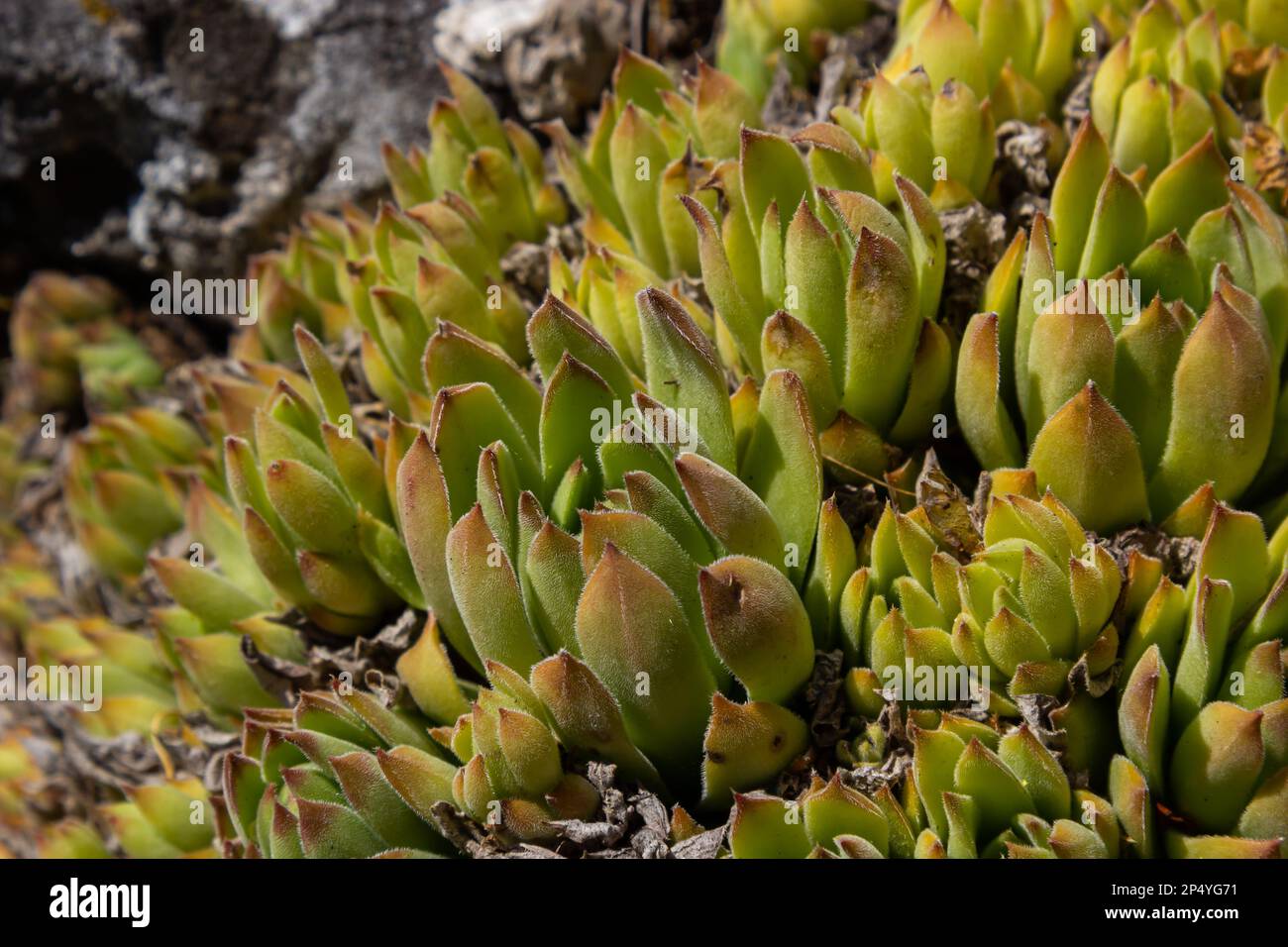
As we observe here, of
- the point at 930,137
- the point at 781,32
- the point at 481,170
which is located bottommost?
the point at 930,137

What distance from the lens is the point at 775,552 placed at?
203 centimetres

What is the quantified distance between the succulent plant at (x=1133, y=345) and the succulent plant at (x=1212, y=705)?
0.15 metres

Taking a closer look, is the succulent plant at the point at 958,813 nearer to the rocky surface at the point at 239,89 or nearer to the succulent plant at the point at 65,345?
the rocky surface at the point at 239,89

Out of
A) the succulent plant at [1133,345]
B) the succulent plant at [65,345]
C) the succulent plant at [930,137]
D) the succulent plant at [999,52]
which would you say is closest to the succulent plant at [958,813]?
the succulent plant at [1133,345]

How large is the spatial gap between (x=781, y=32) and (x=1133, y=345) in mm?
1451

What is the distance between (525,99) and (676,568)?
200 centimetres

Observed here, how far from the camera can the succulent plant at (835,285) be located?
83.3 inches

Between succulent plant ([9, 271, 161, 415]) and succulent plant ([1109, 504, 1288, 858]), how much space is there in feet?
10.1

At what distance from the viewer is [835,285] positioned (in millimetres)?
2164

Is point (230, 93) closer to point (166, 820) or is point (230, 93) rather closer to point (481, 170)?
point (481, 170)

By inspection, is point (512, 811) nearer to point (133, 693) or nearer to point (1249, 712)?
point (1249, 712)

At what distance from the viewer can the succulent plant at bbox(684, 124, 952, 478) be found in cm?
212

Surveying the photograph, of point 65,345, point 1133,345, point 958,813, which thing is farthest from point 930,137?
point 65,345
